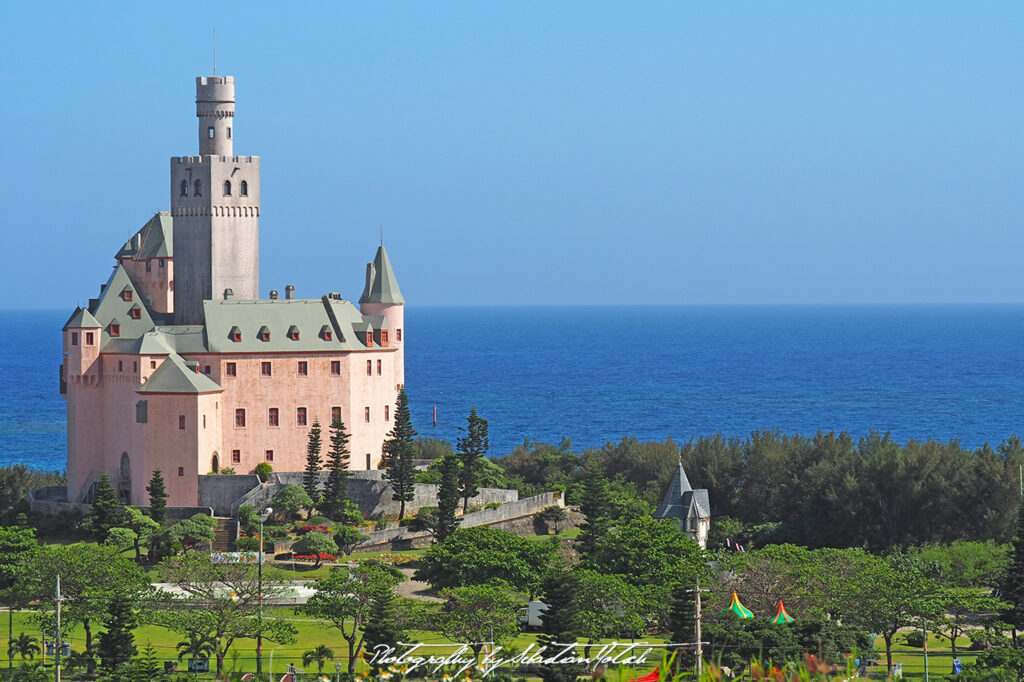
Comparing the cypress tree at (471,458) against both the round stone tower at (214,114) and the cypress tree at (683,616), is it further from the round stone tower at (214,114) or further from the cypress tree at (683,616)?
the cypress tree at (683,616)

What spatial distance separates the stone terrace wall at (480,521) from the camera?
7269cm

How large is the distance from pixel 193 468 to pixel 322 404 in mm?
7417

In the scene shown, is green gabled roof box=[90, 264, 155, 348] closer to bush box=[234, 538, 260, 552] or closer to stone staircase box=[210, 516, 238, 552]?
stone staircase box=[210, 516, 238, 552]

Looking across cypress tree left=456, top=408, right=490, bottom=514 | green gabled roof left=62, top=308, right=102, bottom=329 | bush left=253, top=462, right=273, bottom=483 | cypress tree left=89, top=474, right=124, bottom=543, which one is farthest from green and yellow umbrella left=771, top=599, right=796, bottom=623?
green gabled roof left=62, top=308, right=102, bottom=329

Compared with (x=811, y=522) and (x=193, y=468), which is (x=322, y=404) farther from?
(x=811, y=522)

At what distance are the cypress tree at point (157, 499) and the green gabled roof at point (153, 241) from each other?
45.6 ft

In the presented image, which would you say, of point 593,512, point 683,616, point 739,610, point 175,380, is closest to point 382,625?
point 683,616

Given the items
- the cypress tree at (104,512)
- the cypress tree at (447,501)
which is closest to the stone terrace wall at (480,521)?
the cypress tree at (447,501)

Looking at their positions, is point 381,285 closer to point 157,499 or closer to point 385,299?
point 385,299

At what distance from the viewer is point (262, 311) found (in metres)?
80.4

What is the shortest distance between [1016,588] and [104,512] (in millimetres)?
36666

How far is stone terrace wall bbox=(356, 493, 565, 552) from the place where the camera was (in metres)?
72.7

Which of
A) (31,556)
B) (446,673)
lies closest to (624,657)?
(446,673)

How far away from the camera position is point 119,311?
262 feet
